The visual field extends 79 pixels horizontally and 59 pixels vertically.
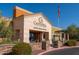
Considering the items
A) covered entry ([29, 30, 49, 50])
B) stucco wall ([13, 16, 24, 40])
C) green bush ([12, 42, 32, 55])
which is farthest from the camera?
stucco wall ([13, 16, 24, 40])

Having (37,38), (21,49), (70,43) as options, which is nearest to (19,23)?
(37,38)

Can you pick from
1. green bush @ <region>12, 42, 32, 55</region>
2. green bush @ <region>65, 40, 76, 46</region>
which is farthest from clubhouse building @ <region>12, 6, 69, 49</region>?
green bush @ <region>12, 42, 32, 55</region>

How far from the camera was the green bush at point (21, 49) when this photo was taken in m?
15.8

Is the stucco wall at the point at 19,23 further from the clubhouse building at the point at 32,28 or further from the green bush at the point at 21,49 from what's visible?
the green bush at the point at 21,49

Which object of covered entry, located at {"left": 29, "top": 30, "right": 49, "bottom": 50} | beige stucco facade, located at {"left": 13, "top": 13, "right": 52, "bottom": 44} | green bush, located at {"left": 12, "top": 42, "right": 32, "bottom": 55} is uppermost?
beige stucco facade, located at {"left": 13, "top": 13, "right": 52, "bottom": 44}

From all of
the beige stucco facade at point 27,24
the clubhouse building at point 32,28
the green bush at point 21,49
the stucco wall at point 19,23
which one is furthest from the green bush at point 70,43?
the green bush at point 21,49

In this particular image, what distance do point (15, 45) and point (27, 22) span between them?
2931 millimetres

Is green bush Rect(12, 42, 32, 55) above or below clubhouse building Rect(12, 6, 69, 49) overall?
below

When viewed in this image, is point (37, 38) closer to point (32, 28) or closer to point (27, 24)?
point (32, 28)

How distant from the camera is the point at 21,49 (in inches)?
621

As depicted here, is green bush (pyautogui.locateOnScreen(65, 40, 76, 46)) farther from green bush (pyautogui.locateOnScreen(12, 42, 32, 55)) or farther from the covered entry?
green bush (pyautogui.locateOnScreen(12, 42, 32, 55))

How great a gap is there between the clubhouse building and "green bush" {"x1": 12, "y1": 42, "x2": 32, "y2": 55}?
157cm

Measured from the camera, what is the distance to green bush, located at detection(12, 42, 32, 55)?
1580 cm
